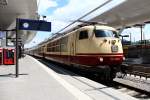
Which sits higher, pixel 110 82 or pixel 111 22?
pixel 111 22

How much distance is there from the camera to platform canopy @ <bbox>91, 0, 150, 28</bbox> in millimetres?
47344

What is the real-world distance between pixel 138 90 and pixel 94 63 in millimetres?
3505

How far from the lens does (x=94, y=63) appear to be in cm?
1769

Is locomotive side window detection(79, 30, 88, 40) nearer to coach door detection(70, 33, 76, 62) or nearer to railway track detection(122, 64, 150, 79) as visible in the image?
coach door detection(70, 33, 76, 62)

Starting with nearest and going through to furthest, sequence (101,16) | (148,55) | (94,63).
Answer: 1. (94,63)
2. (148,55)
3. (101,16)

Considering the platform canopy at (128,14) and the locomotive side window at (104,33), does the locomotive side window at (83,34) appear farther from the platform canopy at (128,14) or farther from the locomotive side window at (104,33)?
the platform canopy at (128,14)

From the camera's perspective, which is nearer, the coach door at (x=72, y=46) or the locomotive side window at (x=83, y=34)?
the locomotive side window at (x=83, y=34)

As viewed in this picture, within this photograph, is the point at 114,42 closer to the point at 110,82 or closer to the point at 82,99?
the point at 110,82

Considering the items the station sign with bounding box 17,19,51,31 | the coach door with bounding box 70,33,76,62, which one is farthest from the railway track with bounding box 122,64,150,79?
the station sign with bounding box 17,19,51,31

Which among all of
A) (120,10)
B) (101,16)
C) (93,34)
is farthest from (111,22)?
(93,34)

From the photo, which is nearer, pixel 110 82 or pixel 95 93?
pixel 95 93

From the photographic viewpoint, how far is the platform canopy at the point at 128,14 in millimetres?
47344

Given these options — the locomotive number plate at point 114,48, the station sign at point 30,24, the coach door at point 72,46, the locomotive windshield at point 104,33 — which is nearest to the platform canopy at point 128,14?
the coach door at point 72,46

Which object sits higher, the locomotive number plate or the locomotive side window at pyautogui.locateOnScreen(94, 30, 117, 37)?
the locomotive side window at pyautogui.locateOnScreen(94, 30, 117, 37)
